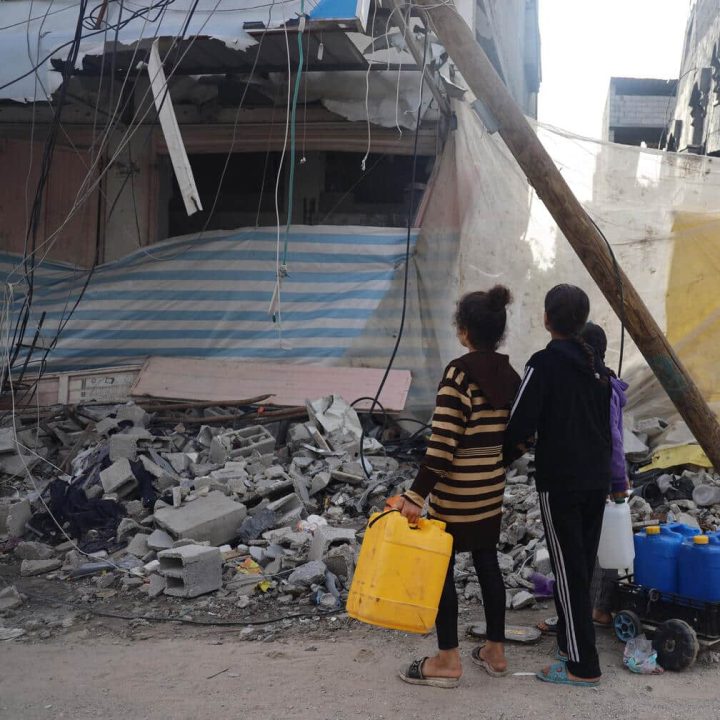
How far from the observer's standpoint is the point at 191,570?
4.64 meters

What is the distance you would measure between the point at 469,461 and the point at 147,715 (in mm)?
1591

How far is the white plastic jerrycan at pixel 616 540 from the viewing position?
3658mm

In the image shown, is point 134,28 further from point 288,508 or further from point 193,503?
point 288,508

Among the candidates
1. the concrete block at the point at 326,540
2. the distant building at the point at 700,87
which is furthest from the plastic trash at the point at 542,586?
the distant building at the point at 700,87

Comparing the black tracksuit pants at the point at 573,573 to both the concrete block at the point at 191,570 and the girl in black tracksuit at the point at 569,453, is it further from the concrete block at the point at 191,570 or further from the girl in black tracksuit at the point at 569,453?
the concrete block at the point at 191,570

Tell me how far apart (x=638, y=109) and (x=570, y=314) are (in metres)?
23.6

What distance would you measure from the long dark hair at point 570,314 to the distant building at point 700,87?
10.7 m

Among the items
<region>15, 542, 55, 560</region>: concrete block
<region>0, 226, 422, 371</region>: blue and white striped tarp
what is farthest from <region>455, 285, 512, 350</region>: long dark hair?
<region>0, 226, 422, 371</region>: blue and white striped tarp

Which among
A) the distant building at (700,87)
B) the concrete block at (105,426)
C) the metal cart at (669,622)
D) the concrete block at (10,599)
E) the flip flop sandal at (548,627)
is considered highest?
the distant building at (700,87)

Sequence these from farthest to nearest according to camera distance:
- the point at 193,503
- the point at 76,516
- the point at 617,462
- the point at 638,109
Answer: the point at 638,109
the point at 76,516
the point at 193,503
the point at 617,462

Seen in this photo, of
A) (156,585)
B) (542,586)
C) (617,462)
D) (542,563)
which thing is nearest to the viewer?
(617,462)

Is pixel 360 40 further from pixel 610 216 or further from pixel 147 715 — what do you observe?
pixel 147 715

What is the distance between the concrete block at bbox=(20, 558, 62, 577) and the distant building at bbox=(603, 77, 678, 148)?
22.2 meters

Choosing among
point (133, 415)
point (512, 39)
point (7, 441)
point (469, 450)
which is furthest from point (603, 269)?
point (512, 39)
